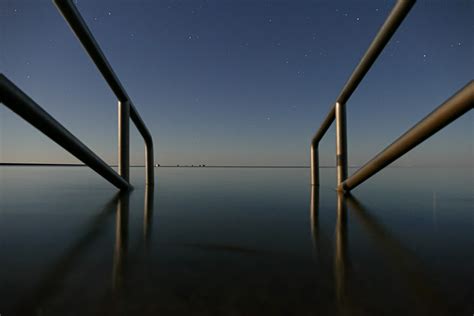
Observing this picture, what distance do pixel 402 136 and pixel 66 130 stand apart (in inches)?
217

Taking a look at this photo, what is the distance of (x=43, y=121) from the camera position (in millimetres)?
3578

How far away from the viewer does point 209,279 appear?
1641 millimetres

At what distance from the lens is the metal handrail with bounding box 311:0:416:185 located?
3.87 meters

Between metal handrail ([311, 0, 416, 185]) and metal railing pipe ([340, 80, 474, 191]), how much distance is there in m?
1.52

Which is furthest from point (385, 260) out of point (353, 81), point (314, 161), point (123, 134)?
point (314, 161)

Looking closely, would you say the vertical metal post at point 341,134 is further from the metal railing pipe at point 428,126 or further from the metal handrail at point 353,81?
the metal railing pipe at point 428,126

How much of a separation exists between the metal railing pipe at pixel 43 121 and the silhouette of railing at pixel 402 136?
5416 mm

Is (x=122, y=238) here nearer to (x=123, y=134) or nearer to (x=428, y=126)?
(x=428, y=126)

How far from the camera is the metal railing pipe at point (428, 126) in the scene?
261 centimetres

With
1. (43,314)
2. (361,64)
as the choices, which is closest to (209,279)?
(43,314)

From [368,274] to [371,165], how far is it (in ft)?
10.9

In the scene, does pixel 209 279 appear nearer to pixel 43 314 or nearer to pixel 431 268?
pixel 43 314

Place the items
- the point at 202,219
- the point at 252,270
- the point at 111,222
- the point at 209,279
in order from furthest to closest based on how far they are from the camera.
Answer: the point at 202,219
the point at 111,222
the point at 252,270
the point at 209,279

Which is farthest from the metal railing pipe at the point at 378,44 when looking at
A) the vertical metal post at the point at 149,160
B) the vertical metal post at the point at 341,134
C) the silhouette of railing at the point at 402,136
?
the vertical metal post at the point at 149,160
